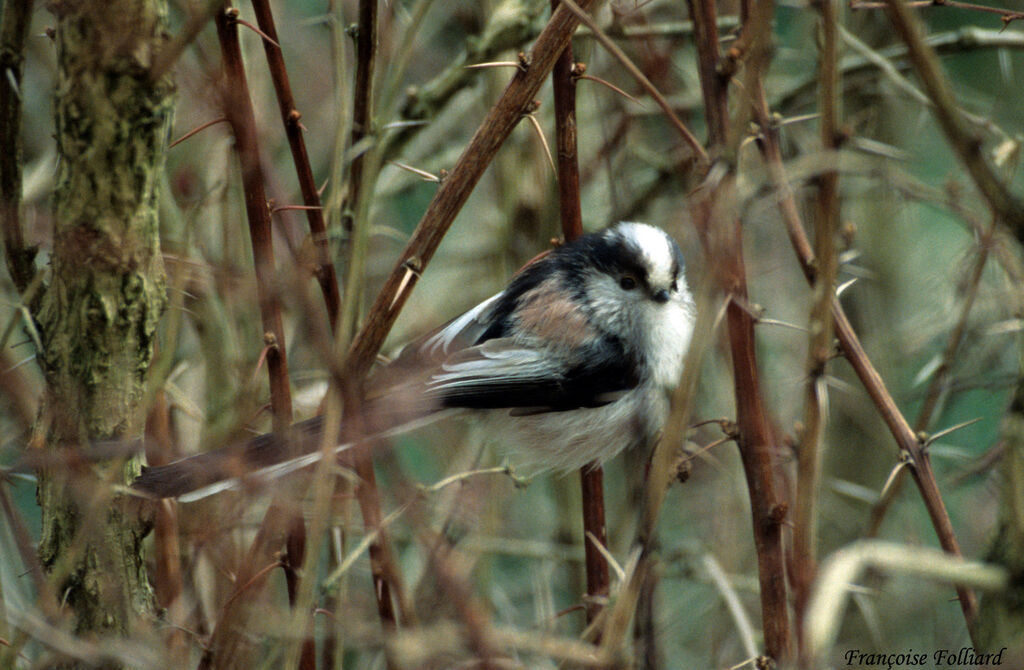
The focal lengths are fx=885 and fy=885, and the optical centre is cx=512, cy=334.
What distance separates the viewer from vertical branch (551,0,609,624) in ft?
5.11

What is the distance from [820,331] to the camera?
99 centimetres

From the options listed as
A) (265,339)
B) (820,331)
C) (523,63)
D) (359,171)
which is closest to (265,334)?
(265,339)

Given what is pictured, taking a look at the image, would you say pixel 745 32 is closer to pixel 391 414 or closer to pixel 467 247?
pixel 391 414

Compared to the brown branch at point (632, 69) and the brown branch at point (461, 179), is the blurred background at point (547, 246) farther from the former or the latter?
the brown branch at point (632, 69)

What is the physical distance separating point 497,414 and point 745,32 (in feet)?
3.63

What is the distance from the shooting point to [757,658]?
1.28 meters

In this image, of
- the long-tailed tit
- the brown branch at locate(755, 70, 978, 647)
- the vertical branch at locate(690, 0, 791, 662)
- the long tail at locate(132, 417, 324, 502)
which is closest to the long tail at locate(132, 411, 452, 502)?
the long tail at locate(132, 417, 324, 502)

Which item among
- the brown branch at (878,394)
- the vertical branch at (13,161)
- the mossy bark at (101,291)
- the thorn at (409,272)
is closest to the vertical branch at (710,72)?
the brown branch at (878,394)

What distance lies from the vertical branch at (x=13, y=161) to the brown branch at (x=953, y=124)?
4.09 feet

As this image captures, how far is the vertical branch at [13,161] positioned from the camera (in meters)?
1.38

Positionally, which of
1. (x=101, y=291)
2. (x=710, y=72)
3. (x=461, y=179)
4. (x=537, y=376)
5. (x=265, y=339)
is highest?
(x=710, y=72)

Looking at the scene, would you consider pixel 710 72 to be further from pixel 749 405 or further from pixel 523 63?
pixel 749 405

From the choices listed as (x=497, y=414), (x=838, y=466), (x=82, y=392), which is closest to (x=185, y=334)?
(x=497, y=414)

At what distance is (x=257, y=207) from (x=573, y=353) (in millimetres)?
802
